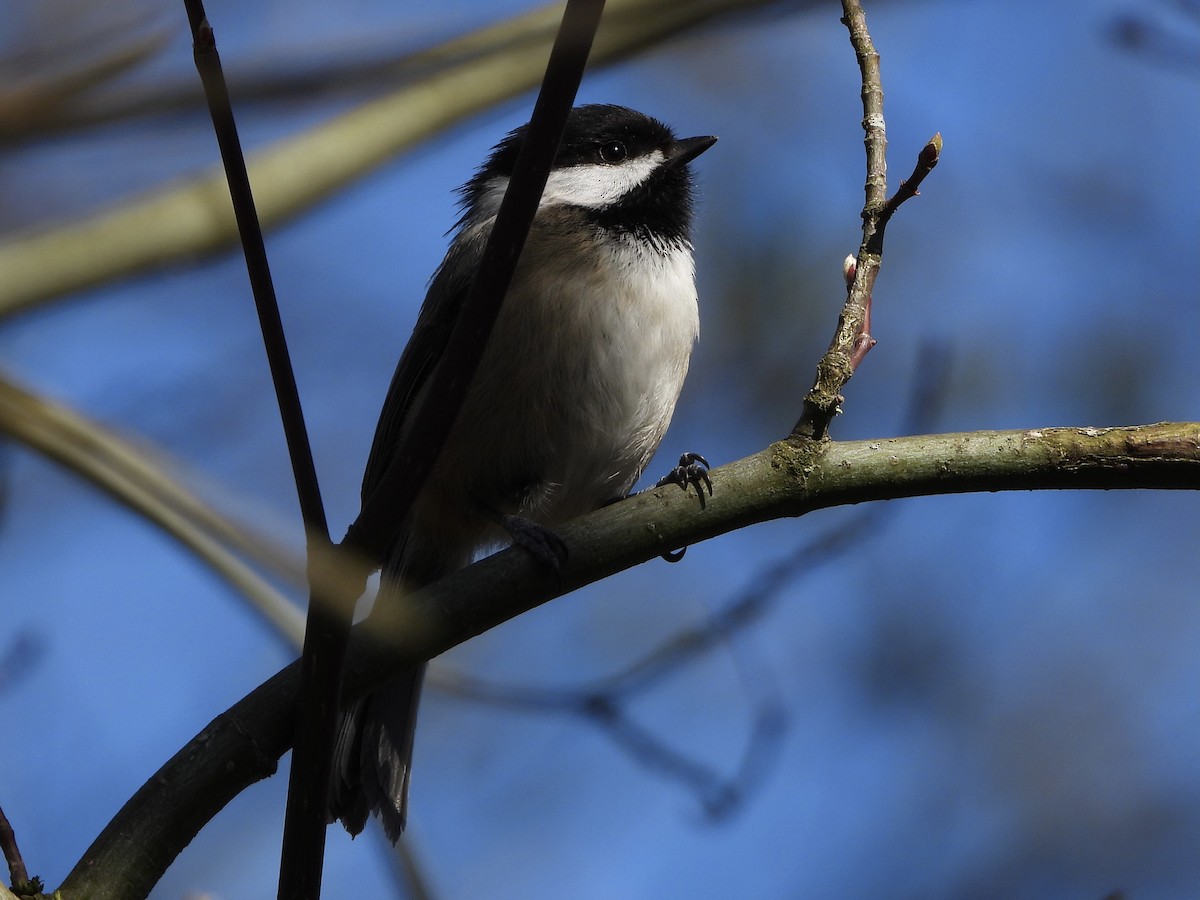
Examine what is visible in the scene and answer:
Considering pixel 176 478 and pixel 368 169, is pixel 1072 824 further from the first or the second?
pixel 176 478

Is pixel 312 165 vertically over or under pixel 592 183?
under

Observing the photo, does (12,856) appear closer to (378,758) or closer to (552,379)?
(378,758)

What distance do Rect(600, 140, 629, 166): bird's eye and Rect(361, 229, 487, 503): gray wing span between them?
1.61 feet

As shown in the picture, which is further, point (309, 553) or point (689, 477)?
point (689, 477)

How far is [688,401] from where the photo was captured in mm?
5629

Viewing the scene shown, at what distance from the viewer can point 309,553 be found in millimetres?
1725

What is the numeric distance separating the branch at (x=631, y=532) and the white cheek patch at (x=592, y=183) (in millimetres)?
1493

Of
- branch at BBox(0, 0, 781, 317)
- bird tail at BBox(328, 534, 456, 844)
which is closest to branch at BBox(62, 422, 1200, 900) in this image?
bird tail at BBox(328, 534, 456, 844)

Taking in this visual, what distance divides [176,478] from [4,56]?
44.2 inches

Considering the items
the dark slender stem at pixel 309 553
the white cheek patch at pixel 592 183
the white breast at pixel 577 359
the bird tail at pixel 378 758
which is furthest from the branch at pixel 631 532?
the white cheek patch at pixel 592 183

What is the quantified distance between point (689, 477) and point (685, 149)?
1779mm

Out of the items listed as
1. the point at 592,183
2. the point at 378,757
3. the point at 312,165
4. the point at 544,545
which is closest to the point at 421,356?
the point at 592,183

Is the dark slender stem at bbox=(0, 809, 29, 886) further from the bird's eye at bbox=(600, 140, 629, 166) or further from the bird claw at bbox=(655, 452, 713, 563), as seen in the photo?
the bird's eye at bbox=(600, 140, 629, 166)

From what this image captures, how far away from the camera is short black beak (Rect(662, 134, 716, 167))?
3.81 meters
